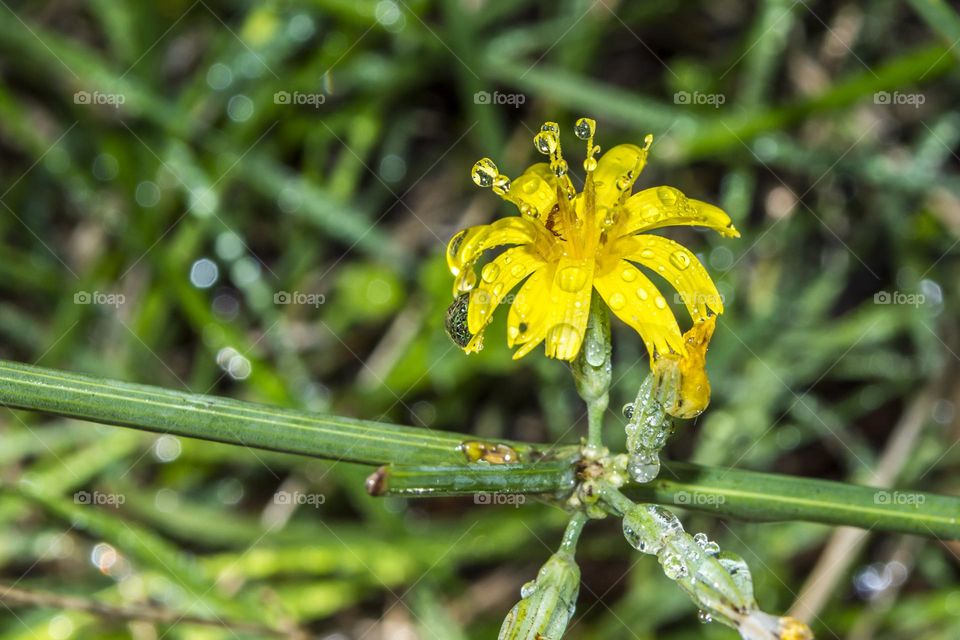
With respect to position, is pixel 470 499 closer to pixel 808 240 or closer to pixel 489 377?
pixel 489 377

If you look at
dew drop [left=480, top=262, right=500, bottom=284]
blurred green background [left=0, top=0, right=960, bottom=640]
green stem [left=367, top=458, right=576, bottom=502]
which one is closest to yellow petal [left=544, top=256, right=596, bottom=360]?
dew drop [left=480, top=262, right=500, bottom=284]

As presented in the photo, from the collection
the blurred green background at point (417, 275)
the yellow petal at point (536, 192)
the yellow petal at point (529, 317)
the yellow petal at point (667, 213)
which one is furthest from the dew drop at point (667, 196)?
the blurred green background at point (417, 275)

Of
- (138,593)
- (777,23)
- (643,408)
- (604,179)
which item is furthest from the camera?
(777,23)

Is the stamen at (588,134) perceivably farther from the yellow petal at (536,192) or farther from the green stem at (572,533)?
the green stem at (572,533)

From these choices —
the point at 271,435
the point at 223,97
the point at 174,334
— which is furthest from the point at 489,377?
the point at 271,435

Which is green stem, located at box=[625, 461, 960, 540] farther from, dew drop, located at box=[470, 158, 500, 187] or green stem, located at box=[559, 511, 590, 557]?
dew drop, located at box=[470, 158, 500, 187]

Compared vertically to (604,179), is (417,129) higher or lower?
higher
